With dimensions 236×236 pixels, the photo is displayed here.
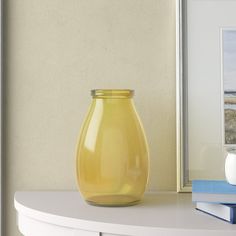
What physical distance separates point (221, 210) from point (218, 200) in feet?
0.06

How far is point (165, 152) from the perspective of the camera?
3.89ft

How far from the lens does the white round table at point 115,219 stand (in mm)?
816

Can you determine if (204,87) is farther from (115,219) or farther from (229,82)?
(115,219)

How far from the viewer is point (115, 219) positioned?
87 centimetres

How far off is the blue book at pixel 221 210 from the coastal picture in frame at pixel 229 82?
0.27m

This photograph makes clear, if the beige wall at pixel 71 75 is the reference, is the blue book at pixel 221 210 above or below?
below

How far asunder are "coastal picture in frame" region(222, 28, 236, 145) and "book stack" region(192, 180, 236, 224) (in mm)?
240

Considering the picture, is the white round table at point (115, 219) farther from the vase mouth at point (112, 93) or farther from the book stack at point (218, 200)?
the vase mouth at point (112, 93)

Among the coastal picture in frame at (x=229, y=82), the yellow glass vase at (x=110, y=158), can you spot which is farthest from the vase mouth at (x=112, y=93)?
the coastal picture in frame at (x=229, y=82)

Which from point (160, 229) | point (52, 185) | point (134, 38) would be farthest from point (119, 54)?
point (160, 229)

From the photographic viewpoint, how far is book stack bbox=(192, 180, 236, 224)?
2.81 ft

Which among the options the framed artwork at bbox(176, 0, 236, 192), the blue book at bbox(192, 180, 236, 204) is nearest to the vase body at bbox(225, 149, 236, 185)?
the blue book at bbox(192, 180, 236, 204)

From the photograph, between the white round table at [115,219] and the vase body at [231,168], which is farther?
the vase body at [231,168]

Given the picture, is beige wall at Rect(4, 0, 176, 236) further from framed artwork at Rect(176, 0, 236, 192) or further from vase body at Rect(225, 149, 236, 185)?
vase body at Rect(225, 149, 236, 185)
